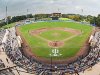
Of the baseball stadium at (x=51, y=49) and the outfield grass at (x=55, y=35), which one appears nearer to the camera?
the baseball stadium at (x=51, y=49)

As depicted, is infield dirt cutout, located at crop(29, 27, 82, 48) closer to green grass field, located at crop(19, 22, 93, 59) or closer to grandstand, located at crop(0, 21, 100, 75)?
green grass field, located at crop(19, 22, 93, 59)

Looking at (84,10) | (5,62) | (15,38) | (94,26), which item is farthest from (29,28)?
(84,10)

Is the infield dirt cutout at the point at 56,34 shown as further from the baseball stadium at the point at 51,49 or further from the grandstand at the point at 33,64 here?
the grandstand at the point at 33,64

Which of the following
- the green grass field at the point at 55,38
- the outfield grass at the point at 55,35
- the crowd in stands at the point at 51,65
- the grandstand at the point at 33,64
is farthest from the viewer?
the outfield grass at the point at 55,35

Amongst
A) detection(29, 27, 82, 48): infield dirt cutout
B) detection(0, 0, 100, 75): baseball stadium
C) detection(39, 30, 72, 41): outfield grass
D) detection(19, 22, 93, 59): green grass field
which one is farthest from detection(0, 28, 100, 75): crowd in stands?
detection(39, 30, 72, 41): outfield grass

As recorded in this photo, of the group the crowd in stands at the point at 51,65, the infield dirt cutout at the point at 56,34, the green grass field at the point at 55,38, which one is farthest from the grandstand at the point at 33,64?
the infield dirt cutout at the point at 56,34

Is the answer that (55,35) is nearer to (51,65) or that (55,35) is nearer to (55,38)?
(55,38)

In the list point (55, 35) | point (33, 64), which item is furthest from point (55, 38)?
point (33, 64)

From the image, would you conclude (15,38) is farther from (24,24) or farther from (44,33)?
(24,24)
